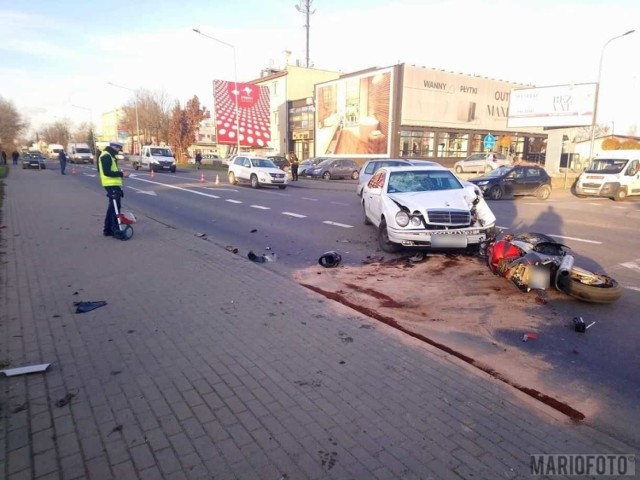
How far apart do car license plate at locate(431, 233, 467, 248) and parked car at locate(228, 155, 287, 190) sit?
17.1m

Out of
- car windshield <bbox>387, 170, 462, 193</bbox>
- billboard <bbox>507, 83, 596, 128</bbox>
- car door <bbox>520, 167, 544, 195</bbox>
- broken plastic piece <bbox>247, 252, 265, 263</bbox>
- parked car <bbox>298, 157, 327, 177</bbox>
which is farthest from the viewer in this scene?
parked car <bbox>298, 157, 327, 177</bbox>

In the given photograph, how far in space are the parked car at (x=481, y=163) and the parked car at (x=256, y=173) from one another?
689 inches

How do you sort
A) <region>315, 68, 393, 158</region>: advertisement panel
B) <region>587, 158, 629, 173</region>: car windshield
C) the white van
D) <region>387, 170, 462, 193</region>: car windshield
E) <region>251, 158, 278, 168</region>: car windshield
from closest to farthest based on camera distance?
<region>387, 170, 462, 193</region>: car windshield → the white van → <region>587, 158, 629, 173</region>: car windshield → <region>251, 158, 278, 168</region>: car windshield → <region>315, 68, 393, 158</region>: advertisement panel

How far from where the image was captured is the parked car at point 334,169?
32406 millimetres

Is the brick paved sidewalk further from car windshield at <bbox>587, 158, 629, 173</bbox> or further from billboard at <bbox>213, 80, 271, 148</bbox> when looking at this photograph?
billboard at <bbox>213, 80, 271, 148</bbox>

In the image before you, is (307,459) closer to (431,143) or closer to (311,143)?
(431,143)

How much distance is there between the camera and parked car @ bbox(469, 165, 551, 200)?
18.9 m

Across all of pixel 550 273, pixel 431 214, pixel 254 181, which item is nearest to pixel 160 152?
pixel 254 181

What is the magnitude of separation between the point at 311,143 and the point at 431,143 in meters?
14.9

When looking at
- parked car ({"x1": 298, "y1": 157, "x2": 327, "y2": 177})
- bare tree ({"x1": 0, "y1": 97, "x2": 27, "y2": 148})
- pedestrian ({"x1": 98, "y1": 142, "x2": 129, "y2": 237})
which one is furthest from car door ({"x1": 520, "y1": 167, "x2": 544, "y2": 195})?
bare tree ({"x1": 0, "y1": 97, "x2": 27, "y2": 148})

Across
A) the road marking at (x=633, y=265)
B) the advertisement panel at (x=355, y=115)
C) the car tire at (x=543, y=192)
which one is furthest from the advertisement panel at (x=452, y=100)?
the road marking at (x=633, y=265)

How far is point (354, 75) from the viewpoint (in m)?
40.0

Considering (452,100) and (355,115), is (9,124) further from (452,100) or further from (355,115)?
(452,100)

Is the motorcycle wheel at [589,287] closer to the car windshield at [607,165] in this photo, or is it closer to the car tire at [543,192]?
the car tire at [543,192]
